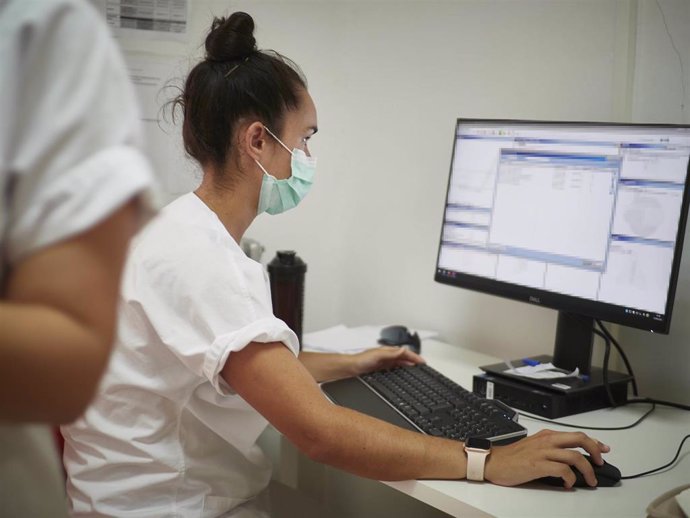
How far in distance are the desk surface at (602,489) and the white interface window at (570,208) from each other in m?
0.23

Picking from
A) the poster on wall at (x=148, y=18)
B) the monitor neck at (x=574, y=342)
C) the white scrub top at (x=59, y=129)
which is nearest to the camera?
the white scrub top at (x=59, y=129)

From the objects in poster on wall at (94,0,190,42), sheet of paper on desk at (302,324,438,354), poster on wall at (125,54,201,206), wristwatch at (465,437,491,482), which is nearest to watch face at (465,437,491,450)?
wristwatch at (465,437,491,482)

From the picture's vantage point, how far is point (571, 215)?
4.99ft

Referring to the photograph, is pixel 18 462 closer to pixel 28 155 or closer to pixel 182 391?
pixel 28 155

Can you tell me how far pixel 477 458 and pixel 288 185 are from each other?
595 mm

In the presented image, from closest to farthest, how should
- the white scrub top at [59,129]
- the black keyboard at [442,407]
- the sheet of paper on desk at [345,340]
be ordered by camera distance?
the white scrub top at [59,129] → the black keyboard at [442,407] → the sheet of paper on desk at [345,340]

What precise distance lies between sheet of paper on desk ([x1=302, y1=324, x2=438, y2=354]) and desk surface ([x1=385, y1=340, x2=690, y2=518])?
534mm

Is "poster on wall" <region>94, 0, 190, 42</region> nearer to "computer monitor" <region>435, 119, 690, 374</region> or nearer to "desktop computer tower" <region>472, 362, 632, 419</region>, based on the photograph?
"computer monitor" <region>435, 119, 690, 374</region>

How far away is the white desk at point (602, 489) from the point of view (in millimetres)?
1050

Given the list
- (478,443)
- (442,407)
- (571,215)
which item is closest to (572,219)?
(571,215)

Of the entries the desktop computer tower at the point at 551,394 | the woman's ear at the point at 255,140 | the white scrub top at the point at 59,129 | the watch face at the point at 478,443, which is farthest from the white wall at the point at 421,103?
the white scrub top at the point at 59,129

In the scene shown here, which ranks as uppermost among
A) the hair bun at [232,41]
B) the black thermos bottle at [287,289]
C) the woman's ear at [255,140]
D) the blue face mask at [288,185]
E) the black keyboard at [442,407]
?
the hair bun at [232,41]

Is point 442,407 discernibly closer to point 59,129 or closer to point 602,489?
point 602,489

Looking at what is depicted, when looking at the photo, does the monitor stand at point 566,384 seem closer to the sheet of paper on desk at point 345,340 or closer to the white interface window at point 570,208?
the white interface window at point 570,208
